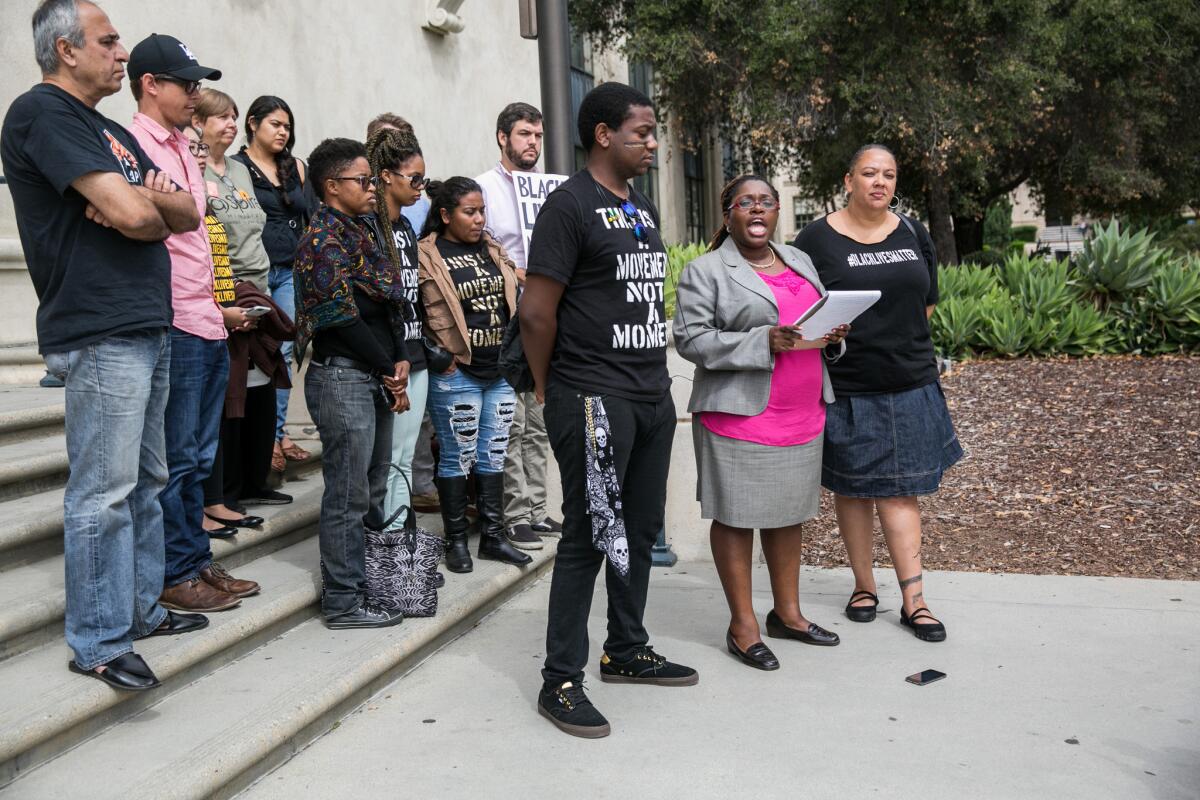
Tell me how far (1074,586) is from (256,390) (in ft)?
12.9

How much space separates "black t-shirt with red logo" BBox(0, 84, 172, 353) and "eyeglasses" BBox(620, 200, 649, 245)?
1.55m

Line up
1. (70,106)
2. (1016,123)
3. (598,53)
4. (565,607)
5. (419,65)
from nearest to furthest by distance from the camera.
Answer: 1. (70,106)
2. (565,607)
3. (419,65)
4. (1016,123)
5. (598,53)

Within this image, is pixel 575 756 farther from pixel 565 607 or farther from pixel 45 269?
pixel 45 269

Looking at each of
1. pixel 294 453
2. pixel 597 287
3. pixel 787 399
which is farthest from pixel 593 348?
pixel 294 453

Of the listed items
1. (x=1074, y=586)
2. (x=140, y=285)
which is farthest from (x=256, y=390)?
(x=1074, y=586)

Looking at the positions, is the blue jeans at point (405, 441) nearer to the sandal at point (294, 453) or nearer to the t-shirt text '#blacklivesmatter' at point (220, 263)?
the t-shirt text '#blacklivesmatter' at point (220, 263)

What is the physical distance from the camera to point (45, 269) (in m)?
3.52

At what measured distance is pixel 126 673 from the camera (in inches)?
139

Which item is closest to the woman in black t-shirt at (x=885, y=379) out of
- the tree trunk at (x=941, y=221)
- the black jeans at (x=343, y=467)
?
the black jeans at (x=343, y=467)

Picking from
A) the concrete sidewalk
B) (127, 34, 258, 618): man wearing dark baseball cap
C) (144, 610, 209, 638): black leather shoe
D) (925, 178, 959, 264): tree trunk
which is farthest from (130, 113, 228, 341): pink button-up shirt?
(925, 178, 959, 264): tree trunk

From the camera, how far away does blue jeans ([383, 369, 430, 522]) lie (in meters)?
4.92

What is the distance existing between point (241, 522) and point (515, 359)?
1.75 metres

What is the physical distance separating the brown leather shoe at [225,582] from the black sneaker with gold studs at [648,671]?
4.61 feet

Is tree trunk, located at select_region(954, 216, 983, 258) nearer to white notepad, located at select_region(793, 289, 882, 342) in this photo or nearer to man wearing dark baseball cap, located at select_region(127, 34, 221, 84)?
white notepad, located at select_region(793, 289, 882, 342)
